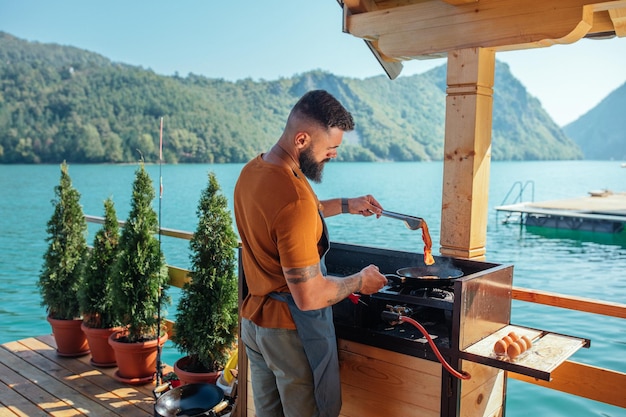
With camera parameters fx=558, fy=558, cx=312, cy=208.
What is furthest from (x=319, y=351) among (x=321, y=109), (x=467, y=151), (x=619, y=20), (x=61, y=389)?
(x=61, y=389)

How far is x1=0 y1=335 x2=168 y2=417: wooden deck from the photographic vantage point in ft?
11.0

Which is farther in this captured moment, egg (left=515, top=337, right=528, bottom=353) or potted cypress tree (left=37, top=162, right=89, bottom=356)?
potted cypress tree (left=37, top=162, right=89, bottom=356)

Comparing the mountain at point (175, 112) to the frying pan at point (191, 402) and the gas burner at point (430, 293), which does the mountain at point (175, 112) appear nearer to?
the frying pan at point (191, 402)

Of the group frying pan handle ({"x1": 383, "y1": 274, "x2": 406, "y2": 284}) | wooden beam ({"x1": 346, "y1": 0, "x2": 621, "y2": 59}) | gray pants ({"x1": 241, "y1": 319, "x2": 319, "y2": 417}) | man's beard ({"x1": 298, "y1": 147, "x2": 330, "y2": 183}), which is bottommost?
gray pants ({"x1": 241, "y1": 319, "x2": 319, "y2": 417})

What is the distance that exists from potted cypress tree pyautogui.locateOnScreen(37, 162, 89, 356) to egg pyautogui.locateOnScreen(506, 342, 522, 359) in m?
3.34

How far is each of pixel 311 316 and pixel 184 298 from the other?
1.82 meters

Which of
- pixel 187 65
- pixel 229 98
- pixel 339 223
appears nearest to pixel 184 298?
pixel 339 223

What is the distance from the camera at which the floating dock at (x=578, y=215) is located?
1962 cm

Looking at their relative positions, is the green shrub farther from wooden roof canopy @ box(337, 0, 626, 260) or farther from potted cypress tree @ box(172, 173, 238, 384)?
wooden roof canopy @ box(337, 0, 626, 260)

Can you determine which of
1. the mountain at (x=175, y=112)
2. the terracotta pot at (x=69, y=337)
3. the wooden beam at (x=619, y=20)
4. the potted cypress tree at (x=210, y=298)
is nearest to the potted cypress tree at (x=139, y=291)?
the potted cypress tree at (x=210, y=298)

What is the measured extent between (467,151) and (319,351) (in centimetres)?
131

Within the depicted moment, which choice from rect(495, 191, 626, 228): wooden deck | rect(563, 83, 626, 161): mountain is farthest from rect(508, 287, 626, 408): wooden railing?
rect(563, 83, 626, 161): mountain

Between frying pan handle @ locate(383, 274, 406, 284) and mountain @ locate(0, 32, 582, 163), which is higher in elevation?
mountain @ locate(0, 32, 582, 163)

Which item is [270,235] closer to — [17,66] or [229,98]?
[229,98]
